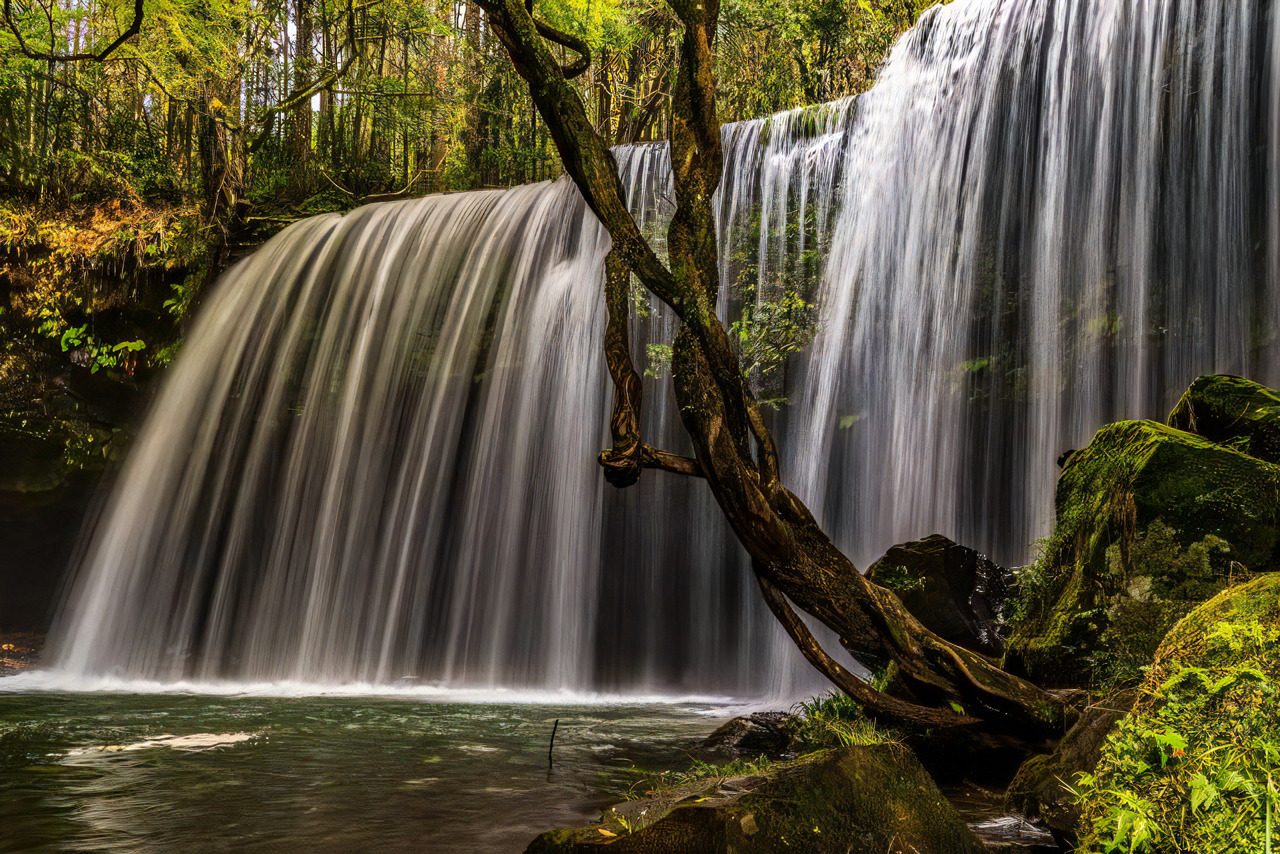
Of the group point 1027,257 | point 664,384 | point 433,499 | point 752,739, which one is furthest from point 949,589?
point 433,499

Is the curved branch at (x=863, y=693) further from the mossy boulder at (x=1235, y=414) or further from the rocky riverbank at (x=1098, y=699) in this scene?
the mossy boulder at (x=1235, y=414)

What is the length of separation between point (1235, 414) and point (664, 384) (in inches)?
261

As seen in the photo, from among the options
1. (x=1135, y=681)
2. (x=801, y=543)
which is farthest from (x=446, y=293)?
(x=1135, y=681)

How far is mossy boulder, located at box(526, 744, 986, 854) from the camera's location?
2.84m

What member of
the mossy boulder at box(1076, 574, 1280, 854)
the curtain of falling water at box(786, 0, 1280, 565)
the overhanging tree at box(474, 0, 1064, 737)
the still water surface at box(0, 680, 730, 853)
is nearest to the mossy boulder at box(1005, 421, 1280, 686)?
the overhanging tree at box(474, 0, 1064, 737)

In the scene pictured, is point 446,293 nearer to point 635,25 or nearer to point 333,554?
point 333,554

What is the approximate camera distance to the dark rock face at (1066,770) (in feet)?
11.4

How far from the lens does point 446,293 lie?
12.1 metres

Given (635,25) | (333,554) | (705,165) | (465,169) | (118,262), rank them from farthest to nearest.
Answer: (465,169), (635,25), (118,262), (333,554), (705,165)

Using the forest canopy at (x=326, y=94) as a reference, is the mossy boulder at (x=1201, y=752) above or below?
below

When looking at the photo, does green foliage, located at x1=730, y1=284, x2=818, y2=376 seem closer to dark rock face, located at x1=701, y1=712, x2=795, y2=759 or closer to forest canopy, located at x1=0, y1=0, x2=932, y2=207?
dark rock face, located at x1=701, y1=712, x2=795, y2=759

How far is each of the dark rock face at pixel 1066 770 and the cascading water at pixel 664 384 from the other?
4.35 meters

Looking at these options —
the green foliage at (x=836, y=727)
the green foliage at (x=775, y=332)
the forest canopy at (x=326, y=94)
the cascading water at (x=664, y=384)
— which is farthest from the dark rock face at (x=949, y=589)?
the forest canopy at (x=326, y=94)

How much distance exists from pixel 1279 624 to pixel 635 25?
16.3 metres
